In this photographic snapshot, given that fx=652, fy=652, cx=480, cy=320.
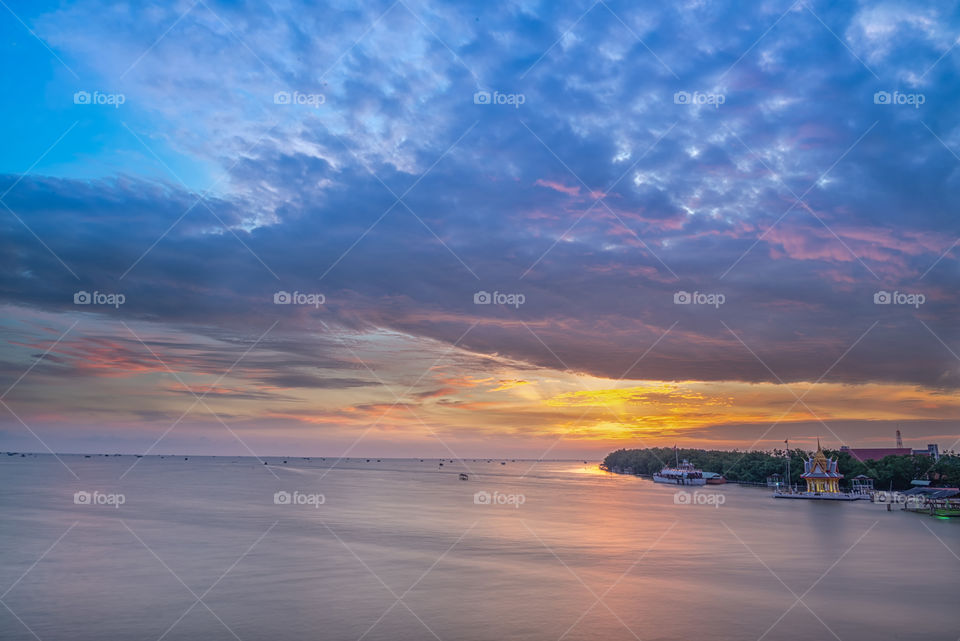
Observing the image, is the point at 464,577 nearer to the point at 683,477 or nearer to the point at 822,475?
the point at 822,475

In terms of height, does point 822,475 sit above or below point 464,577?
above

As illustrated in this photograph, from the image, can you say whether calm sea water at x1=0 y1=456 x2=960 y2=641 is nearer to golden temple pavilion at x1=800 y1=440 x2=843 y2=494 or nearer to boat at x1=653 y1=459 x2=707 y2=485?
golden temple pavilion at x1=800 y1=440 x2=843 y2=494

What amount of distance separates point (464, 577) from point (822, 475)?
92.9 m

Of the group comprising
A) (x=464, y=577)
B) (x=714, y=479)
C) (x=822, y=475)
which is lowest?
(x=714, y=479)

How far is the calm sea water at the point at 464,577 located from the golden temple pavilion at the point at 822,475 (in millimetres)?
37554

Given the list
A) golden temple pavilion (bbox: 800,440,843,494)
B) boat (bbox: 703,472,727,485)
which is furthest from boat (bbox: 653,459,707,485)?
golden temple pavilion (bbox: 800,440,843,494)

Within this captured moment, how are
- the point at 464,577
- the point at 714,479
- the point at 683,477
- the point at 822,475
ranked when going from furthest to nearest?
the point at 683,477
the point at 714,479
the point at 822,475
the point at 464,577

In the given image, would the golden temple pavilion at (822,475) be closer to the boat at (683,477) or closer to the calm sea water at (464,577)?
the calm sea water at (464,577)

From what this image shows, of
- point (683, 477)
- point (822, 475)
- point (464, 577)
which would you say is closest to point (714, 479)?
point (683, 477)

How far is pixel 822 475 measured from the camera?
359 feet

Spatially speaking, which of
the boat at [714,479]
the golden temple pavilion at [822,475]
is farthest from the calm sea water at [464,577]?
the boat at [714,479]

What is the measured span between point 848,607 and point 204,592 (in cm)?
3231

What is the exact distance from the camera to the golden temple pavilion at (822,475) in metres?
110

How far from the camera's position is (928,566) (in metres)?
43.5
